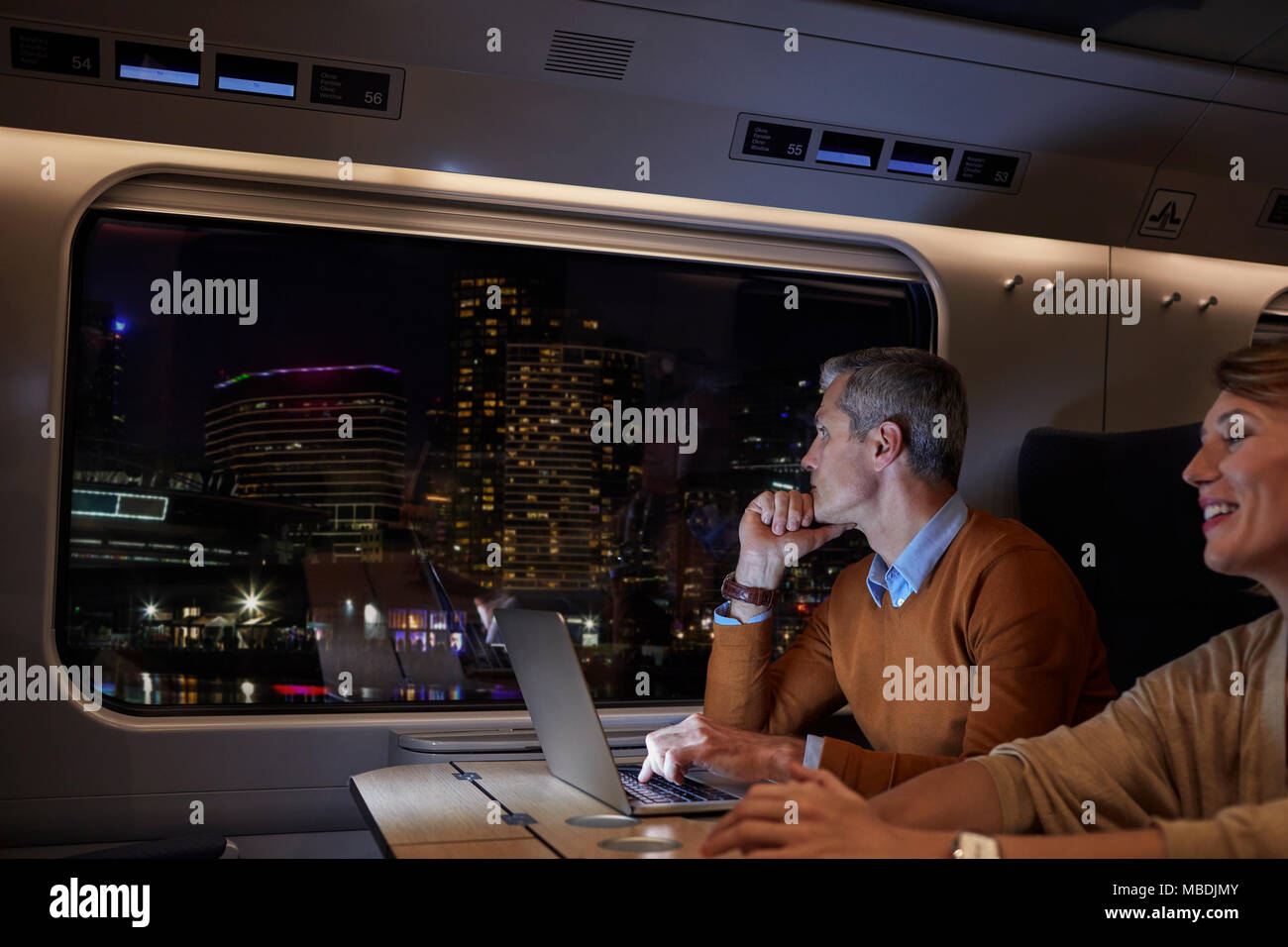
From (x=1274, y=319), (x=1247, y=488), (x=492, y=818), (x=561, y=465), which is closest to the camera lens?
(x=1247, y=488)

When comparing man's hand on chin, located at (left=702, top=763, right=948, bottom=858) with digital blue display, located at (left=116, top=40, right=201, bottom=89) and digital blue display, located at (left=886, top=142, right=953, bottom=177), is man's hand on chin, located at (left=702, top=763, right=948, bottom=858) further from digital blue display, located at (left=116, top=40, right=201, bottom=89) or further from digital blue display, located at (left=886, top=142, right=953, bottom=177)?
digital blue display, located at (left=886, top=142, right=953, bottom=177)

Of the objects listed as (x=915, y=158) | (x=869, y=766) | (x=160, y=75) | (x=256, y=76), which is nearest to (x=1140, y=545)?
(x=915, y=158)

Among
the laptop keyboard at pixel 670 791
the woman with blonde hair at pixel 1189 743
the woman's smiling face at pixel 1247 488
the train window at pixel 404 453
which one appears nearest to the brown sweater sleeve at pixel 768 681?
the laptop keyboard at pixel 670 791

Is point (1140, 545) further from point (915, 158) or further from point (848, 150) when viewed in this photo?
point (848, 150)

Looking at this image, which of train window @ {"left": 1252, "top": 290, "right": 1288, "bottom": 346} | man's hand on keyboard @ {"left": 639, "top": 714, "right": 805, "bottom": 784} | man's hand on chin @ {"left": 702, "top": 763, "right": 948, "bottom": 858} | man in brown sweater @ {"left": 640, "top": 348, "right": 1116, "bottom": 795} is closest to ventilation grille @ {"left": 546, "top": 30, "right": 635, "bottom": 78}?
man in brown sweater @ {"left": 640, "top": 348, "right": 1116, "bottom": 795}

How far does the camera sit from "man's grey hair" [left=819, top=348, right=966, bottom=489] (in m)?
2.25

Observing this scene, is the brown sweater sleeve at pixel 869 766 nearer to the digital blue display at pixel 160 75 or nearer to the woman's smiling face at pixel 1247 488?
the woman's smiling face at pixel 1247 488

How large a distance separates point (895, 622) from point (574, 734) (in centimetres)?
78

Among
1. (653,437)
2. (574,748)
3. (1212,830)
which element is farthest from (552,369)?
(1212,830)

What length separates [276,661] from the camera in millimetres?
2863

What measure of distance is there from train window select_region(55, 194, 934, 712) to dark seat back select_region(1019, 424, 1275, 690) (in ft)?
2.49

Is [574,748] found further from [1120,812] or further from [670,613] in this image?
[670,613]

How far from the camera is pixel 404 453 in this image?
2998 mm

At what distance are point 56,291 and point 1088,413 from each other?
304cm
